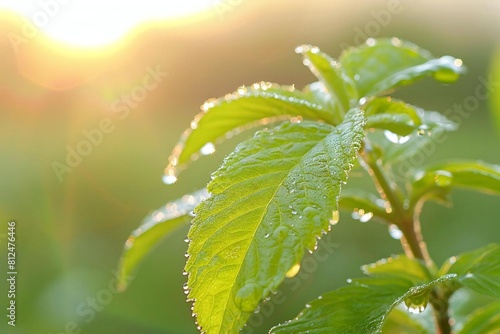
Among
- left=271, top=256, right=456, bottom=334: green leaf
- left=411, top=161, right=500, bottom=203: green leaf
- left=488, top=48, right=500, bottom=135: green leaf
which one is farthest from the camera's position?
left=488, top=48, right=500, bottom=135: green leaf

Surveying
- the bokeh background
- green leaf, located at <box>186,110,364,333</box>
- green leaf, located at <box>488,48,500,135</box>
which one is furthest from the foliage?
green leaf, located at <box>488,48,500,135</box>

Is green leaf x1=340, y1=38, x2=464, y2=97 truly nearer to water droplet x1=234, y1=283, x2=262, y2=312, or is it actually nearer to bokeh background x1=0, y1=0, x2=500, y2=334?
water droplet x1=234, y1=283, x2=262, y2=312

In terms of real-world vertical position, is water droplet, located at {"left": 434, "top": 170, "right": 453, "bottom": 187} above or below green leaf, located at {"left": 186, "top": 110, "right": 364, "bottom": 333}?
above

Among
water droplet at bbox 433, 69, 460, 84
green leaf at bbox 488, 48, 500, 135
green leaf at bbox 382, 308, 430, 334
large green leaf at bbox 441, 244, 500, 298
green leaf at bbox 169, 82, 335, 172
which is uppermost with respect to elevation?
green leaf at bbox 488, 48, 500, 135

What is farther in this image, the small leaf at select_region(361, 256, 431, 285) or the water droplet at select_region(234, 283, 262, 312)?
the small leaf at select_region(361, 256, 431, 285)

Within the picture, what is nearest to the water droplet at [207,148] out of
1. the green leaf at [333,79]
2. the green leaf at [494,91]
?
the green leaf at [333,79]

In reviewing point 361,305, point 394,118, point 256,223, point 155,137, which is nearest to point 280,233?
point 256,223

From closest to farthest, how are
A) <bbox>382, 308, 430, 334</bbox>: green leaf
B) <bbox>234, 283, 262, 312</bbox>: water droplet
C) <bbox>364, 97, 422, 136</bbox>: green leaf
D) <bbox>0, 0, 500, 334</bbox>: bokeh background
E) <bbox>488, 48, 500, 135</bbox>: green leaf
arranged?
1. <bbox>234, 283, 262, 312</bbox>: water droplet
2. <bbox>364, 97, 422, 136</bbox>: green leaf
3. <bbox>382, 308, 430, 334</bbox>: green leaf
4. <bbox>0, 0, 500, 334</bbox>: bokeh background
5. <bbox>488, 48, 500, 135</bbox>: green leaf

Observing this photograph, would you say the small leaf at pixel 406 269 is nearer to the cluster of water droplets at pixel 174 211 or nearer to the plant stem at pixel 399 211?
the plant stem at pixel 399 211

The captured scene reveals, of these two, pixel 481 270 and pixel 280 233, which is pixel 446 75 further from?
pixel 280 233
